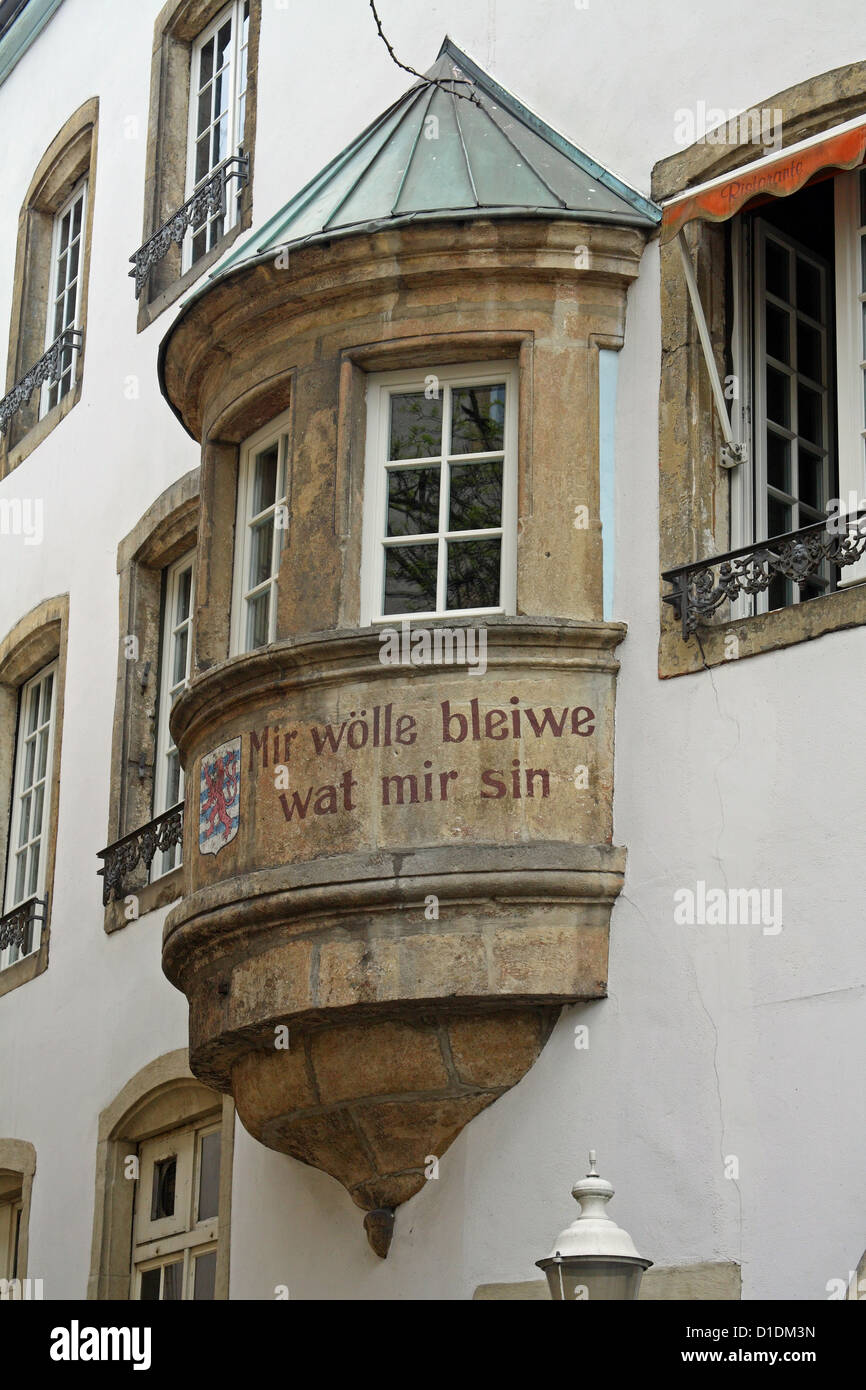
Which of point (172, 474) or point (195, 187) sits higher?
point (195, 187)

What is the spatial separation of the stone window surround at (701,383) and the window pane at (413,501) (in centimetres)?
96

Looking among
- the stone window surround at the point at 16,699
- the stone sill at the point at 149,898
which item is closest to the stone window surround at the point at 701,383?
the stone sill at the point at 149,898

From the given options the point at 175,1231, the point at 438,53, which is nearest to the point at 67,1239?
the point at 175,1231

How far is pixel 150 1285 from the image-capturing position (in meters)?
12.6

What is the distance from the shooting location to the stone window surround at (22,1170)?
45.1 ft

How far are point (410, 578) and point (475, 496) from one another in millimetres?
430

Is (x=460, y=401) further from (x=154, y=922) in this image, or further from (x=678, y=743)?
(x=154, y=922)

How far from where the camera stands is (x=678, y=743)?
918 centimetres

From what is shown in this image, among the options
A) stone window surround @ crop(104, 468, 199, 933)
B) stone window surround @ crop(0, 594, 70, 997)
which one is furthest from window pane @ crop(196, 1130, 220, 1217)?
stone window surround @ crop(0, 594, 70, 997)

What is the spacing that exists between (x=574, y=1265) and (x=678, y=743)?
87.0 inches

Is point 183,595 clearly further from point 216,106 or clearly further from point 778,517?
point 778,517

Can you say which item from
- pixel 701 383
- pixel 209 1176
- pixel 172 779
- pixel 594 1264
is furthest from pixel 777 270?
pixel 209 1176

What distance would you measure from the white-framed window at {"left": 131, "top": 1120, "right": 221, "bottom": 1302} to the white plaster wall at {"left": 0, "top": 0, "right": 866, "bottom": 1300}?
40 cm

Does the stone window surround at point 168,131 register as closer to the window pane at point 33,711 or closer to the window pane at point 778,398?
the window pane at point 33,711
